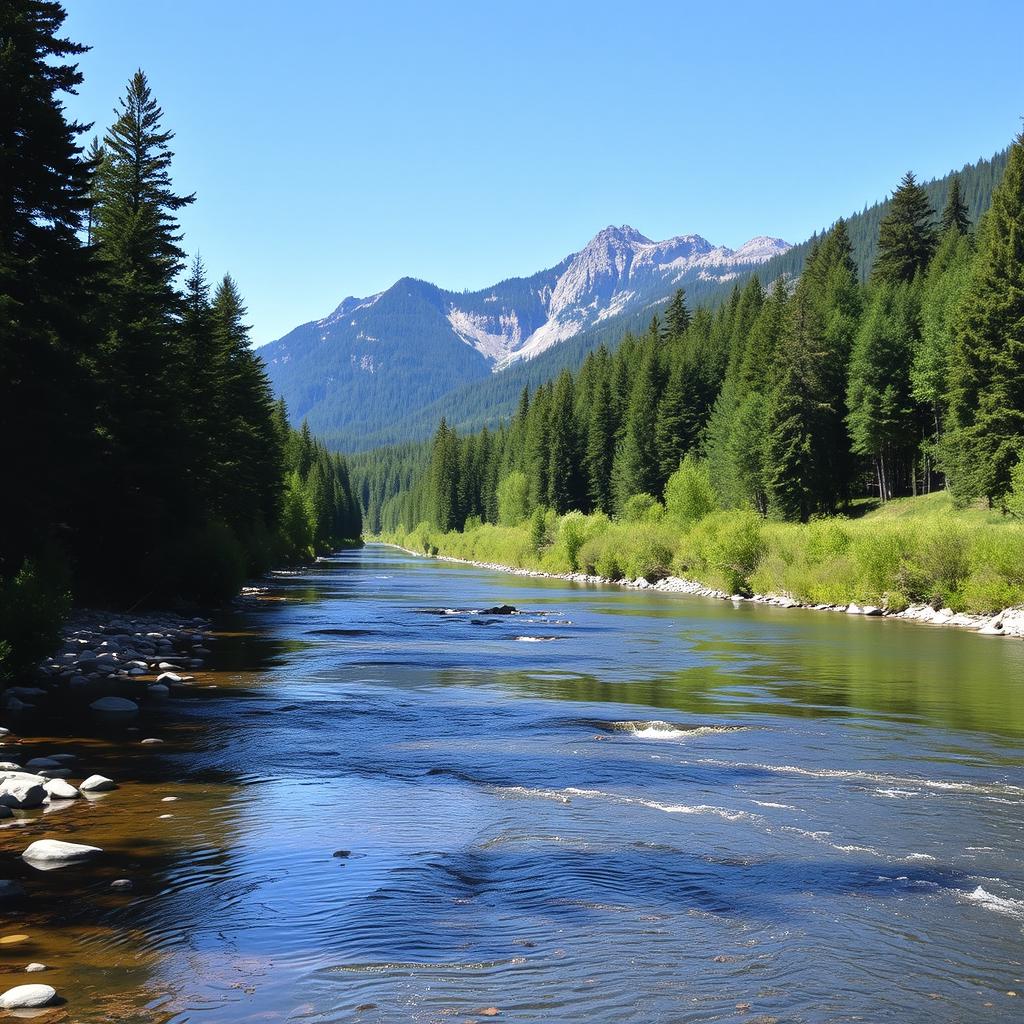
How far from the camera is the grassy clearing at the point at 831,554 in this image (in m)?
39.2

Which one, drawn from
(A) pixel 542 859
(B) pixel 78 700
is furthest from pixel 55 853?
(B) pixel 78 700

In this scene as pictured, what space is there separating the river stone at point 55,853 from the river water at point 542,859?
0.22 m

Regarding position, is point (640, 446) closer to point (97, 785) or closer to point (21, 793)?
point (97, 785)

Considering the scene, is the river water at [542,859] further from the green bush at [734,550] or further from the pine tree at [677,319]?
the pine tree at [677,319]

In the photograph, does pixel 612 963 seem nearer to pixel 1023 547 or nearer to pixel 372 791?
pixel 372 791

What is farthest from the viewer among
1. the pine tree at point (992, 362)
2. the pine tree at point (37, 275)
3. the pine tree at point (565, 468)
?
the pine tree at point (565, 468)

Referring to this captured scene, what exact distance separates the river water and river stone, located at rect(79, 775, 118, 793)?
29 cm

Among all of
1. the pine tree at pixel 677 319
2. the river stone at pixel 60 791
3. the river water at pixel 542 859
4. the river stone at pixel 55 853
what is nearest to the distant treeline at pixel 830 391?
the pine tree at pixel 677 319

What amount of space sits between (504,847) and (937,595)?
36524mm

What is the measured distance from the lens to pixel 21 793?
1187 cm

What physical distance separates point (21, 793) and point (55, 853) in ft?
8.01

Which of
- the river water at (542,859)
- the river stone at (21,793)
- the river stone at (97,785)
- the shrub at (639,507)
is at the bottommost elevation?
the river water at (542,859)

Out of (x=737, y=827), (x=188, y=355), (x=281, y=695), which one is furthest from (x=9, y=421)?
(x=188, y=355)

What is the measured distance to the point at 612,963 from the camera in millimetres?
7879
